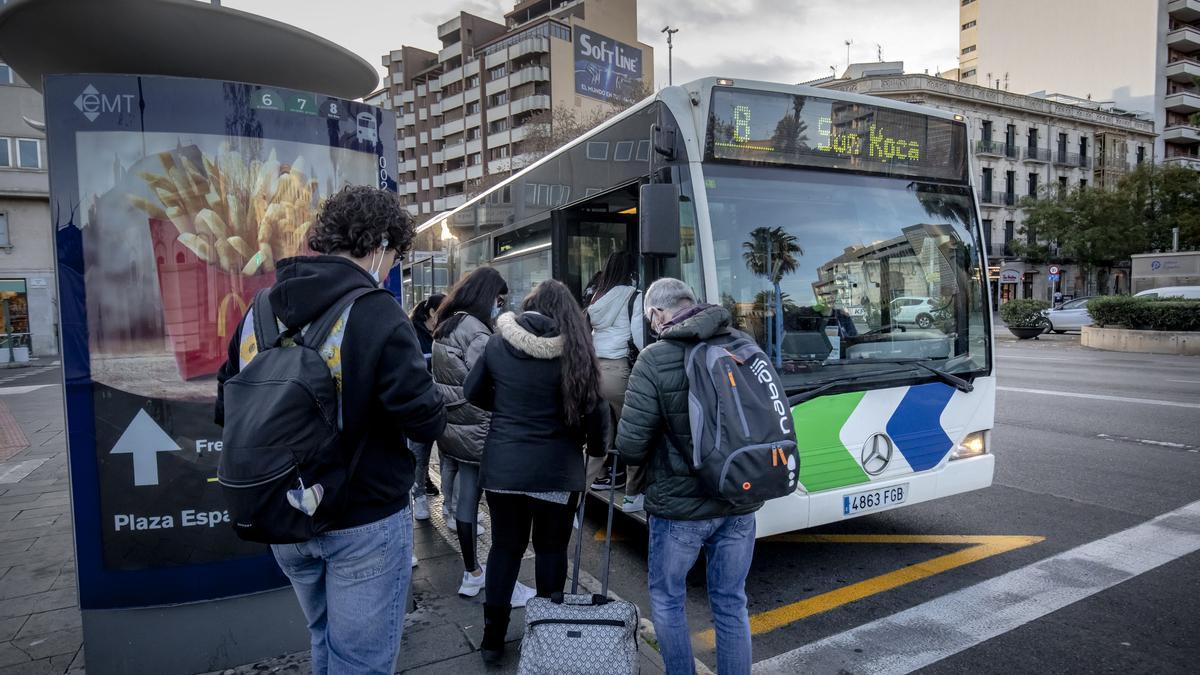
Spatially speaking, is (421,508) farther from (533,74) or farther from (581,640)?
(533,74)

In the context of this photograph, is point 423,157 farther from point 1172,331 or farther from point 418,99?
point 1172,331

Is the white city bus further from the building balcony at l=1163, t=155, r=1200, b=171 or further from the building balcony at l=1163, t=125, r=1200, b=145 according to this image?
the building balcony at l=1163, t=125, r=1200, b=145

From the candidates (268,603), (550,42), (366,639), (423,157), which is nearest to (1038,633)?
(366,639)

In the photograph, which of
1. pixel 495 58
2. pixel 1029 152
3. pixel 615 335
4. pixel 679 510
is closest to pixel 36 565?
pixel 615 335

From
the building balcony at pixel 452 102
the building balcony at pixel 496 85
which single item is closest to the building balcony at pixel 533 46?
the building balcony at pixel 496 85

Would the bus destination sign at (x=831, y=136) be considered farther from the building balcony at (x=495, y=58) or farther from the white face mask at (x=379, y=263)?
the building balcony at (x=495, y=58)

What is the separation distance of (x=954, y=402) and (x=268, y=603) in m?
4.47

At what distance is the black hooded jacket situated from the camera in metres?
1.97

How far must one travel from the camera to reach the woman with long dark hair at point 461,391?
4105 millimetres

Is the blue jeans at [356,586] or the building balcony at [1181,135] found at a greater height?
the building balcony at [1181,135]

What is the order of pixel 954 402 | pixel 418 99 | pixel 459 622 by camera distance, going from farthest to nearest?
pixel 418 99, pixel 954 402, pixel 459 622

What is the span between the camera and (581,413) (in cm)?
327

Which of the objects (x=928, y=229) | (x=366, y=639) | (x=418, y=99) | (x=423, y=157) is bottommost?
(x=366, y=639)

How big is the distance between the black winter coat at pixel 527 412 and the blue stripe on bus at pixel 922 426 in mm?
2438
